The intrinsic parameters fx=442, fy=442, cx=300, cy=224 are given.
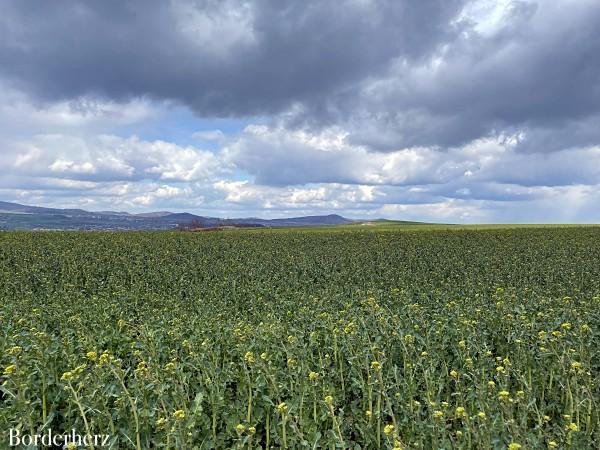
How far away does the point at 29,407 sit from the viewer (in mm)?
4637

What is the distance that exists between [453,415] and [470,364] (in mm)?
740

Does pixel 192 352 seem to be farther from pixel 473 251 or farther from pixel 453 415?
pixel 473 251

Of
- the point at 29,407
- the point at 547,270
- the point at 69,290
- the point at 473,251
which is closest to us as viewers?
the point at 29,407

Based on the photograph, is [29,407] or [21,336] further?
[21,336]

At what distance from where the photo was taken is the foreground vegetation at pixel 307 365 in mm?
4664

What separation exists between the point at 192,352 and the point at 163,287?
988cm

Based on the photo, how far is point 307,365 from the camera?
20.0ft

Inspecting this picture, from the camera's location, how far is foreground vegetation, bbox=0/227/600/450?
4.66 meters

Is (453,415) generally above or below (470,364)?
below

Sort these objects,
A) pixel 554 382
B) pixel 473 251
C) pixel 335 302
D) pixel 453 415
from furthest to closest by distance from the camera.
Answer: pixel 473 251 → pixel 335 302 → pixel 554 382 → pixel 453 415

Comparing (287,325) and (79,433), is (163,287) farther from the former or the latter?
(79,433)

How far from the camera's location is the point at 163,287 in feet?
50.9

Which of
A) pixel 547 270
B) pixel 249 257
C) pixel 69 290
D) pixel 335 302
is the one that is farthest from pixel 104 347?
pixel 547 270

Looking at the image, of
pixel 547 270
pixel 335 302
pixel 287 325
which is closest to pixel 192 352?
pixel 287 325
